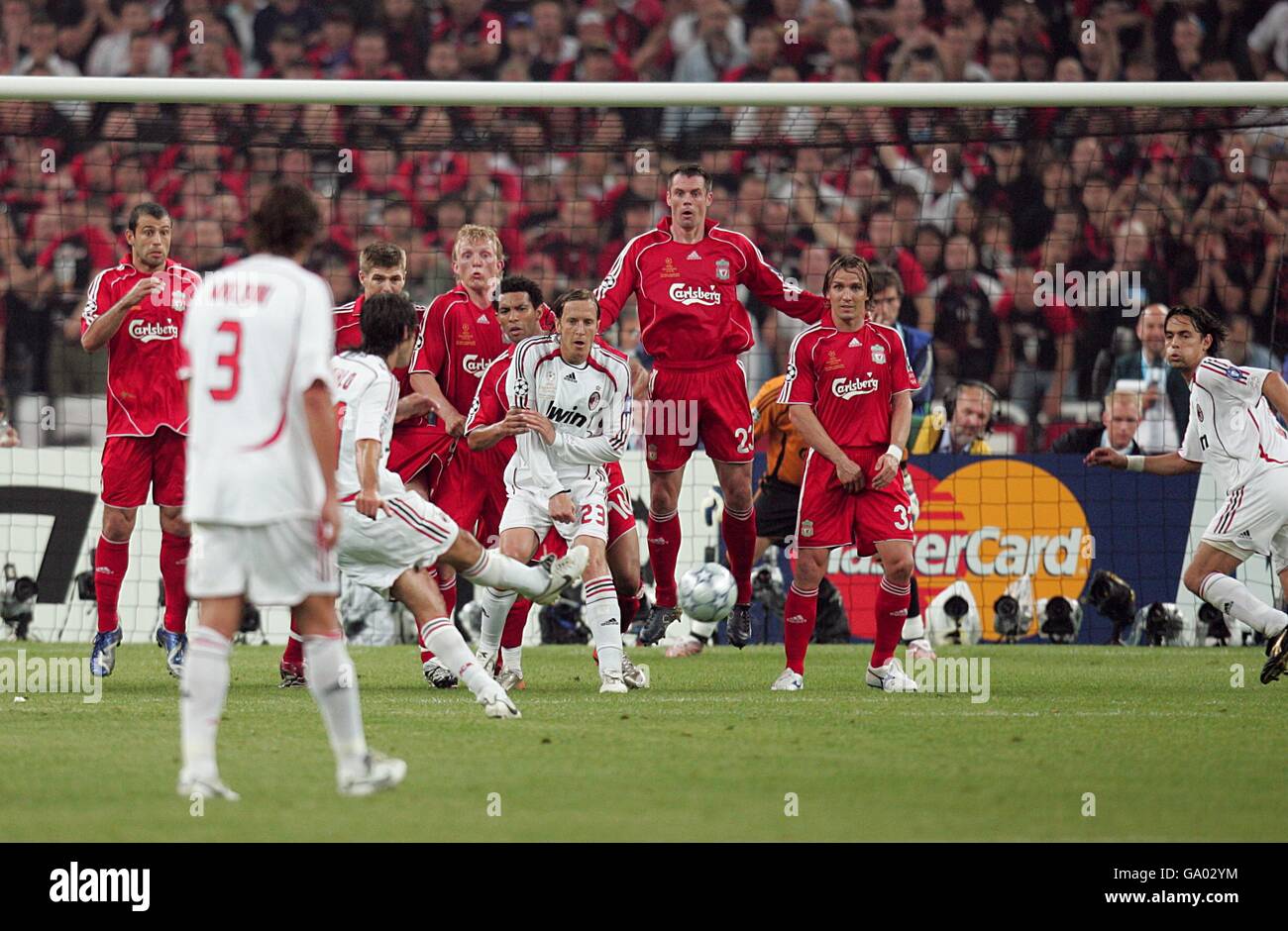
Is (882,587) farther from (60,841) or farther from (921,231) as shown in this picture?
(921,231)

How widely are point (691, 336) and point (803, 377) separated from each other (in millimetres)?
1090

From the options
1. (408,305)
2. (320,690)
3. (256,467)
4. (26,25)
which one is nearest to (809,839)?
(320,690)

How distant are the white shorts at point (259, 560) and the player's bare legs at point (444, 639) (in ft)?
5.93

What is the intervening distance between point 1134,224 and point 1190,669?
21.3 feet

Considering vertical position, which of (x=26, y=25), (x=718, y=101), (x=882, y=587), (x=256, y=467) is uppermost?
(x=26, y=25)

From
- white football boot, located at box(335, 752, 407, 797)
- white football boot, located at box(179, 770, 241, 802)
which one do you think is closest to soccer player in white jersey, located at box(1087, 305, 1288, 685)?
A: white football boot, located at box(335, 752, 407, 797)

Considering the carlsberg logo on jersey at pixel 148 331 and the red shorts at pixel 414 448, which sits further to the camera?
the red shorts at pixel 414 448

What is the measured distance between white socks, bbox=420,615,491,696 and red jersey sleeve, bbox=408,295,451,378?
2.90 meters

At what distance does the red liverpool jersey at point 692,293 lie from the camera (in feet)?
32.7

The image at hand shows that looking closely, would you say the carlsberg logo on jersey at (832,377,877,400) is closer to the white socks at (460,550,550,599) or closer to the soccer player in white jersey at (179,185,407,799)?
the white socks at (460,550,550,599)

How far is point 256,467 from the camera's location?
5.16 metres

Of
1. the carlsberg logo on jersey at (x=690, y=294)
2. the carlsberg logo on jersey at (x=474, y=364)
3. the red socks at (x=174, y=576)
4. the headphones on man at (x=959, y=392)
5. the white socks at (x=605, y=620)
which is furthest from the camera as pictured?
the headphones on man at (x=959, y=392)

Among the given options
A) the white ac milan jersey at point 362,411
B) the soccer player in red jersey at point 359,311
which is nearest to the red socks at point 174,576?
the soccer player in red jersey at point 359,311

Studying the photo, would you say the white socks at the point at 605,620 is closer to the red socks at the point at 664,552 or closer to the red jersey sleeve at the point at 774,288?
the red socks at the point at 664,552
